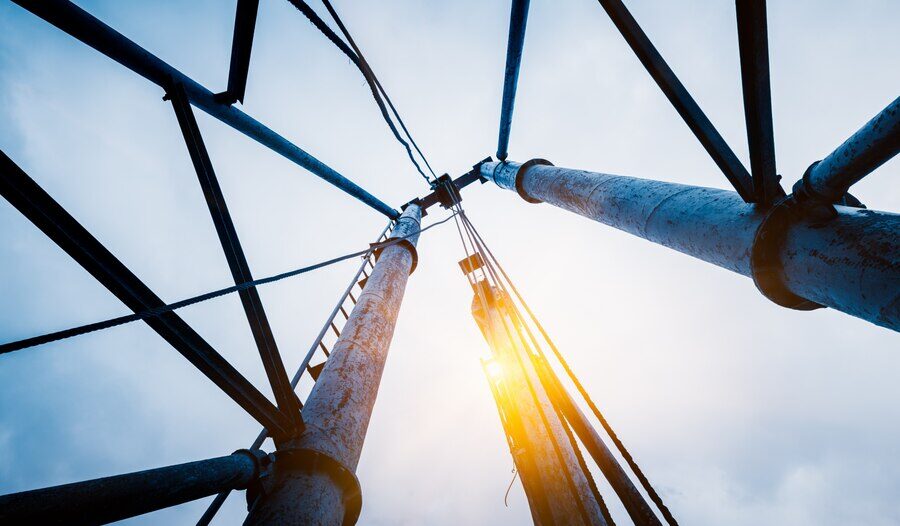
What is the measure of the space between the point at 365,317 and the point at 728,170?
3231mm

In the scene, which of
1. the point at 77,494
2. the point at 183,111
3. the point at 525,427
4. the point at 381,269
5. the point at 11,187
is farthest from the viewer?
the point at 525,427

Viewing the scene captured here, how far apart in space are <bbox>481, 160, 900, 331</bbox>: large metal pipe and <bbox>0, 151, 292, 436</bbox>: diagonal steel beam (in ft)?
10.1

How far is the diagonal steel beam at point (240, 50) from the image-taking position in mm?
2551

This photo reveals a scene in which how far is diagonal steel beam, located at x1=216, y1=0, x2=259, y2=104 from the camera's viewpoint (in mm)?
2551

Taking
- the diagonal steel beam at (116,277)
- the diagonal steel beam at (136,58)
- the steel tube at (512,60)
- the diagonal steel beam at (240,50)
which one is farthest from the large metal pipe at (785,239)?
the diagonal steel beam at (136,58)

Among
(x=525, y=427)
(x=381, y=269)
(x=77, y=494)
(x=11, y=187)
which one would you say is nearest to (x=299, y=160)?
(x=381, y=269)

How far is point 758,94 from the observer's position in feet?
6.79

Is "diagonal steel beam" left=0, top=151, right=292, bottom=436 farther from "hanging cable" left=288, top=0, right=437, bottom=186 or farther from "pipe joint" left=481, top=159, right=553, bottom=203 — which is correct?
"pipe joint" left=481, top=159, right=553, bottom=203

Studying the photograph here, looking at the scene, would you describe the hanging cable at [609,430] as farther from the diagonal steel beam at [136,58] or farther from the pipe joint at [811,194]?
the diagonal steel beam at [136,58]

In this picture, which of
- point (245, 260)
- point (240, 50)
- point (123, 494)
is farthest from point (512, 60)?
point (123, 494)

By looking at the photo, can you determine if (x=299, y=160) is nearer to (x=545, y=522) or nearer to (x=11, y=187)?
(x=11, y=187)

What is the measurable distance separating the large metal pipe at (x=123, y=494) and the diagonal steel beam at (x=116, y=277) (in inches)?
14.5

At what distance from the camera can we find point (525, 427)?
19.4 ft

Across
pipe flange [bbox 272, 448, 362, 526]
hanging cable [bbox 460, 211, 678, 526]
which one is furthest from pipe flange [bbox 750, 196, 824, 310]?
pipe flange [bbox 272, 448, 362, 526]
